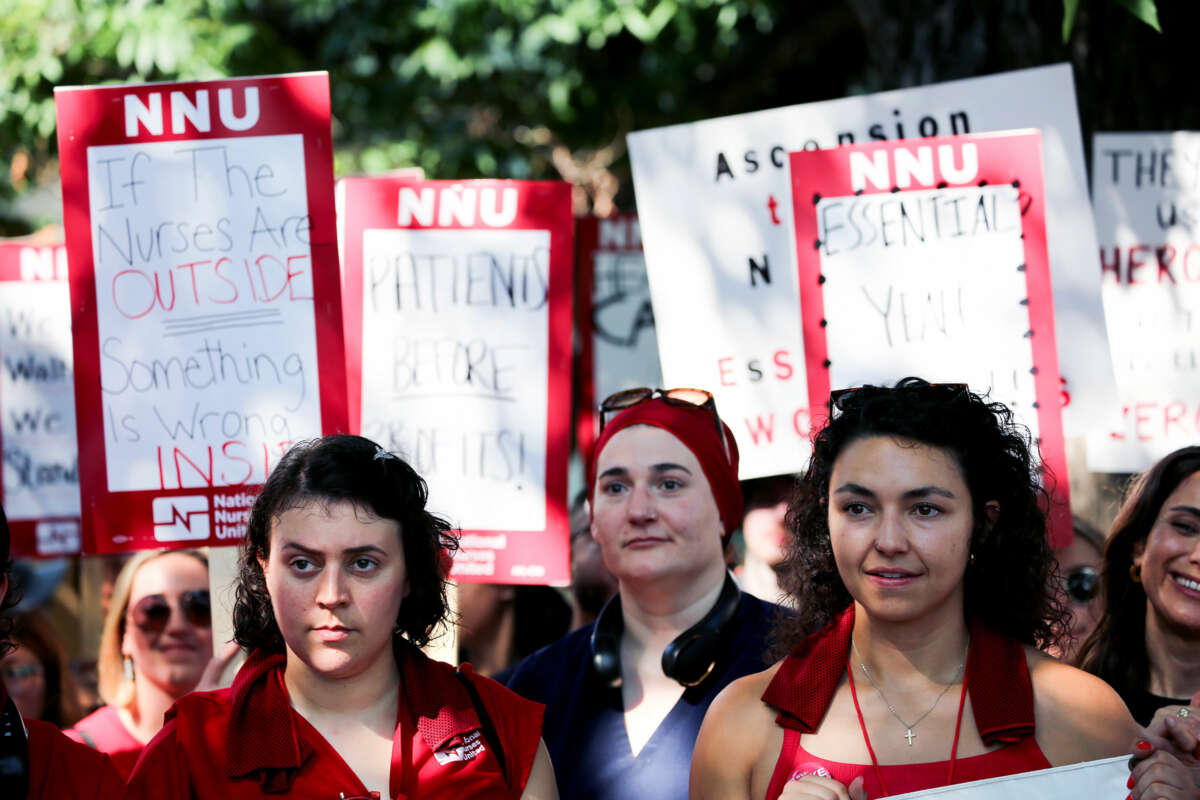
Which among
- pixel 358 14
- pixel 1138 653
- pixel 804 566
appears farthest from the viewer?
pixel 358 14

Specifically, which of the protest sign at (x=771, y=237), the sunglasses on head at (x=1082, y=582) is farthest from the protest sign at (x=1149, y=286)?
the protest sign at (x=771, y=237)

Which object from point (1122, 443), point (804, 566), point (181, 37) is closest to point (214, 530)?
point (804, 566)

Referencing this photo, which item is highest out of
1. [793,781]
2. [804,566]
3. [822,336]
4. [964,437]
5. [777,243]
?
[777,243]

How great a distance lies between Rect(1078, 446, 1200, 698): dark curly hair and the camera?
3.39 m

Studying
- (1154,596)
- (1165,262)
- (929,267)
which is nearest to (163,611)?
(929,267)

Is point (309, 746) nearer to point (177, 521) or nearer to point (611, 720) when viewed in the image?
point (611, 720)

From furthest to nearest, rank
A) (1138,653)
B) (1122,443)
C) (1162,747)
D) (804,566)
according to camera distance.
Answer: (1122,443), (1138,653), (804,566), (1162,747)

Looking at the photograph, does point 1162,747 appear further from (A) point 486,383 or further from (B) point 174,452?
(B) point 174,452

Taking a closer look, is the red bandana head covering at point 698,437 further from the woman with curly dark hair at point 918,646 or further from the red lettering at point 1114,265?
the red lettering at point 1114,265

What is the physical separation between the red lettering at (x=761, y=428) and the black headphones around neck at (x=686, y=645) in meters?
0.66

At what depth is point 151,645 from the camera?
4348mm

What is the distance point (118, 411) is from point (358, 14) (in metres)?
6.68

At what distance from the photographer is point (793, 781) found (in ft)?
8.10

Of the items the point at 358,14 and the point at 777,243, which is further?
the point at 358,14
